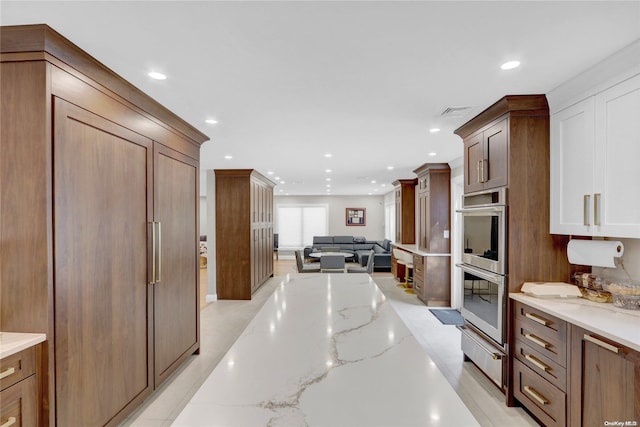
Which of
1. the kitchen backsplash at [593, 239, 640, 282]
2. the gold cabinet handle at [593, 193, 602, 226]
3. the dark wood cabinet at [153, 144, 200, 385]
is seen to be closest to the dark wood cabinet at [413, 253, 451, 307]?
the kitchen backsplash at [593, 239, 640, 282]

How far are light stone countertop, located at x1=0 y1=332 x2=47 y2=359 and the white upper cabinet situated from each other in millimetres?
3325

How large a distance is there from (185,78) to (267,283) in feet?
18.7

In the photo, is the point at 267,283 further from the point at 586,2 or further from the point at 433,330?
the point at 586,2

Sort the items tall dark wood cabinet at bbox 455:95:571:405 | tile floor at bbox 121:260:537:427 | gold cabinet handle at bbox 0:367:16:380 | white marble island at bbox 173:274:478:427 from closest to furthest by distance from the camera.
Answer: white marble island at bbox 173:274:478:427
gold cabinet handle at bbox 0:367:16:380
tile floor at bbox 121:260:537:427
tall dark wood cabinet at bbox 455:95:571:405

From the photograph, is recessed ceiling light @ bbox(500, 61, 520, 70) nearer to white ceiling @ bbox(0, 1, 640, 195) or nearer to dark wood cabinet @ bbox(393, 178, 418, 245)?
white ceiling @ bbox(0, 1, 640, 195)

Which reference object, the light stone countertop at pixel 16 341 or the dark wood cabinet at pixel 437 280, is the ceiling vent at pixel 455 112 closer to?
the dark wood cabinet at pixel 437 280

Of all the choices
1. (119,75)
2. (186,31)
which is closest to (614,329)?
(186,31)

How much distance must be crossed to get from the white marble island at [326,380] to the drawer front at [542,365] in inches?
49.3

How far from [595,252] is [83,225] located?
3.34 meters

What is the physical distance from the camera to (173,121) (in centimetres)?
281

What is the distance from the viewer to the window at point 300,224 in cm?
1209

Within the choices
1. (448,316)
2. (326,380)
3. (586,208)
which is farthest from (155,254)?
(448,316)

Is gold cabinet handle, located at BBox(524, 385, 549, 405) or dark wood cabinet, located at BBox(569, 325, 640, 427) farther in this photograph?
gold cabinet handle, located at BBox(524, 385, 549, 405)

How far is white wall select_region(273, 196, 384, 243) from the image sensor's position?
12.0 m
